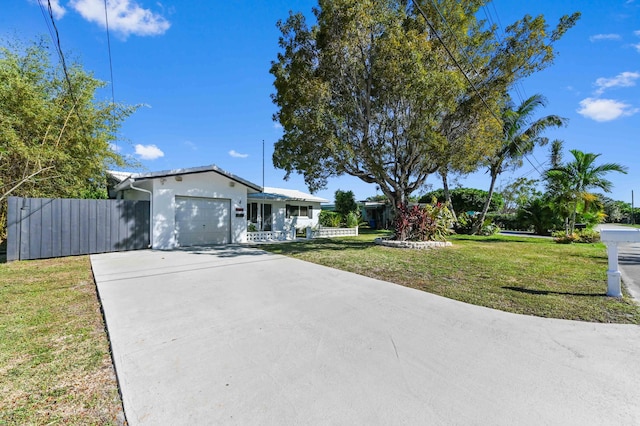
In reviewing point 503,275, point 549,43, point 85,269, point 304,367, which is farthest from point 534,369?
point 549,43

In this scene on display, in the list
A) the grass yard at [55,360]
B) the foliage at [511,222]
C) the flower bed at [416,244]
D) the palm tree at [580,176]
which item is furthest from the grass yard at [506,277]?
the foliage at [511,222]

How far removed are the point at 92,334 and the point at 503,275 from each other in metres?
7.86

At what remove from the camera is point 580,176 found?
15516 mm

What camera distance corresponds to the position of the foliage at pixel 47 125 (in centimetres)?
900

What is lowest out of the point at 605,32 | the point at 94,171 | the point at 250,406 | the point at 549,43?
the point at 250,406

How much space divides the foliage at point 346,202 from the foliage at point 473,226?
7.98m

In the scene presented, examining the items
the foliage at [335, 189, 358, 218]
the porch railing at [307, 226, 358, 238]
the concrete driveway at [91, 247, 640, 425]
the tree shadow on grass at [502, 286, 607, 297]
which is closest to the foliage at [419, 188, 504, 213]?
the foliage at [335, 189, 358, 218]

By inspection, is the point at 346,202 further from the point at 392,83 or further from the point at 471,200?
the point at 392,83

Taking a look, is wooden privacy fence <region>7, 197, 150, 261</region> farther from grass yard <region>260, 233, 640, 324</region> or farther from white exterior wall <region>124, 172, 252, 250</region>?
grass yard <region>260, 233, 640, 324</region>

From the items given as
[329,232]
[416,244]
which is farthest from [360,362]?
[329,232]

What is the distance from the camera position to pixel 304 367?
2.85 meters

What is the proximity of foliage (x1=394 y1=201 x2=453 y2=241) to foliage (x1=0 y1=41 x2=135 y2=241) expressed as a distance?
11.9 meters

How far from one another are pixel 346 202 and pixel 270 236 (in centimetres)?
1014

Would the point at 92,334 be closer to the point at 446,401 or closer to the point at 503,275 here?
the point at 446,401
